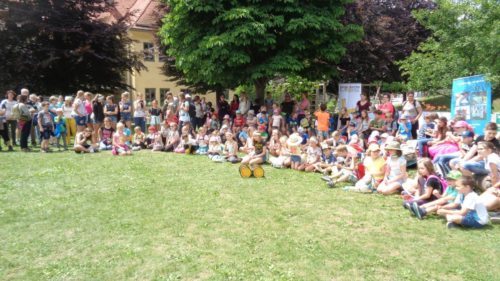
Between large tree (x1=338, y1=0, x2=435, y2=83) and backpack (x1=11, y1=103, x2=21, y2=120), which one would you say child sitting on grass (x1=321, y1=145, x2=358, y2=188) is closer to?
backpack (x1=11, y1=103, x2=21, y2=120)

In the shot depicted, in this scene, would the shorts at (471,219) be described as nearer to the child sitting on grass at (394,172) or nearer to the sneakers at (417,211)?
the sneakers at (417,211)

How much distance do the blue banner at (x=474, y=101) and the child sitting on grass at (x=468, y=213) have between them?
5219 millimetres

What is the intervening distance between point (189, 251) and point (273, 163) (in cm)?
597

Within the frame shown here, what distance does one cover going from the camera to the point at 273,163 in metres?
10.7

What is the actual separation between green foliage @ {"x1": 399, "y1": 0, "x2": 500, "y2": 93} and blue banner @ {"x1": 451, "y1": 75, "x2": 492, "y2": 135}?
3006 mm

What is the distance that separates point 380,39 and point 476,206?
66.7ft

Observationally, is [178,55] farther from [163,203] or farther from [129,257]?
[129,257]

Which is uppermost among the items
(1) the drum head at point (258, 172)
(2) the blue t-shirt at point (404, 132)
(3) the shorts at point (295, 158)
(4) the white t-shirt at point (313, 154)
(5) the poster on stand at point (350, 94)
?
(5) the poster on stand at point (350, 94)

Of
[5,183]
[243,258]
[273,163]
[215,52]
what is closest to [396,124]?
[273,163]

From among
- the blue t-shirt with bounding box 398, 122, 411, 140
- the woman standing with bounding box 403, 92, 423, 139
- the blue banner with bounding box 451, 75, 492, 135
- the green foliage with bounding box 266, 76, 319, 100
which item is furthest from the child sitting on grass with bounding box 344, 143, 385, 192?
the green foliage with bounding box 266, 76, 319, 100

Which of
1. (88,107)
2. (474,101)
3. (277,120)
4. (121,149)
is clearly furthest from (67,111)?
(474,101)

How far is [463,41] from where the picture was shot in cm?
1614

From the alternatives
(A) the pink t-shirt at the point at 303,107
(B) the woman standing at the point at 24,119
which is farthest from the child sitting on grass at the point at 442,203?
(B) the woman standing at the point at 24,119

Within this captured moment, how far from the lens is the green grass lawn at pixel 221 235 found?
4.46 metres
